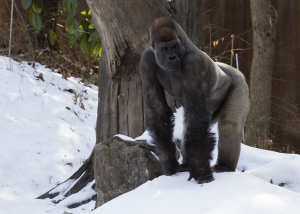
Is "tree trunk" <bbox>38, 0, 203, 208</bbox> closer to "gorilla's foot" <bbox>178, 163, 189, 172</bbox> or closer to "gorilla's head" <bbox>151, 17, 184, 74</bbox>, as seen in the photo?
"gorilla's foot" <bbox>178, 163, 189, 172</bbox>

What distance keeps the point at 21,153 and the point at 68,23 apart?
3193mm

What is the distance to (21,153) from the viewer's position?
4.91m

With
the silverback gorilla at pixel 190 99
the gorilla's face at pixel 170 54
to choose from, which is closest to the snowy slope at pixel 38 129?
the silverback gorilla at pixel 190 99

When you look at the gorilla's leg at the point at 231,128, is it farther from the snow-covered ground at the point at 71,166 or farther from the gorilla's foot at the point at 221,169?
the snow-covered ground at the point at 71,166

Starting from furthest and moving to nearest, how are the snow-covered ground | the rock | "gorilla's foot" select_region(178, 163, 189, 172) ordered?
the rock → "gorilla's foot" select_region(178, 163, 189, 172) → the snow-covered ground

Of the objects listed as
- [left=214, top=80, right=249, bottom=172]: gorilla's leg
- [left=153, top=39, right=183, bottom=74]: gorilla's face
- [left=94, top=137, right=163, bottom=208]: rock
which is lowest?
[left=94, top=137, right=163, bottom=208]: rock

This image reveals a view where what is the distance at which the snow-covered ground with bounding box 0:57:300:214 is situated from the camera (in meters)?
2.16

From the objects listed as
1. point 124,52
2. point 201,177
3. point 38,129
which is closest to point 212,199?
point 201,177

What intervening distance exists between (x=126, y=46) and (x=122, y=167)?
4.12 ft

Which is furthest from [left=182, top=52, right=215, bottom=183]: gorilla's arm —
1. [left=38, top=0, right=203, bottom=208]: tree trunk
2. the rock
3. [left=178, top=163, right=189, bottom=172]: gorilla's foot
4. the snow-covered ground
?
[left=38, top=0, right=203, bottom=208]: tree trunk

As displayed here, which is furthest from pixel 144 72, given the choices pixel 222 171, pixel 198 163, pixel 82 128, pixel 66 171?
pixel 82 128

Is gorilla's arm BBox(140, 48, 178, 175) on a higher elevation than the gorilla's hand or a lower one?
higher

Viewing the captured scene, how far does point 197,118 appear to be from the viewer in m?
2.70

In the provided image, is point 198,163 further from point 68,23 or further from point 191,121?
point 68,23
